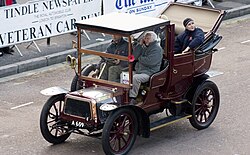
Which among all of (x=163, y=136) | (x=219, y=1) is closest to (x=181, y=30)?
(x=163, y=136)

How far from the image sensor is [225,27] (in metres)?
17.9

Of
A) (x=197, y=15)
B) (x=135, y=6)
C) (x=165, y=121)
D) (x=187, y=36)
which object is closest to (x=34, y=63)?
(x=135, y=6)

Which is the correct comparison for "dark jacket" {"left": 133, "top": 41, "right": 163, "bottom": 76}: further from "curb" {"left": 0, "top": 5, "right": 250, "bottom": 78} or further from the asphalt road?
"curb" {"left": 0, "top": 5, "right": 250, "bottom": 78}

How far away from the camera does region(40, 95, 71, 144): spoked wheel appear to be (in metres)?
10.2

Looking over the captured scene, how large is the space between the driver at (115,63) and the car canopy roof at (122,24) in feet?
0.49

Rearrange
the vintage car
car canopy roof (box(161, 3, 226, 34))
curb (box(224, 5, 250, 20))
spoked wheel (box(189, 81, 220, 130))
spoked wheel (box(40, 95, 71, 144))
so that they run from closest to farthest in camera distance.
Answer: the vintage car, spoked wheel (box(40, 95, 71, 144)), spoked wheel (box(189, 81, 220, 130)), car canopy roof (box(161, 3, 226, 34)), curb (box(224, 5, 250, 20))

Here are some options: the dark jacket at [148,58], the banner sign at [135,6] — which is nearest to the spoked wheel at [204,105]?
the dark jacket at [148,58]

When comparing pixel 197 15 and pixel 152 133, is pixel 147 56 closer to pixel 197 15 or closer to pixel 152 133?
pixel 152 133

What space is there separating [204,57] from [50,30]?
5.14m

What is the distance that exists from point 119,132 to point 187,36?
2274 millimetres

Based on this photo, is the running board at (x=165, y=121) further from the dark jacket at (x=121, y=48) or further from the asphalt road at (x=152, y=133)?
the dark jacket at (x=121, y=48)

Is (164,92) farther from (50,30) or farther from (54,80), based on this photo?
(50,30)

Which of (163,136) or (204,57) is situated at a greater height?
(204,57)

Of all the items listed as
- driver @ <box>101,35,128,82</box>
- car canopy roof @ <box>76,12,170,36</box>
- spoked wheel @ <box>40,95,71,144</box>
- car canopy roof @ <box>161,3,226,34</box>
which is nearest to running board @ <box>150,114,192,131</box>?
driver @ <box>101,35,128,82</box>
